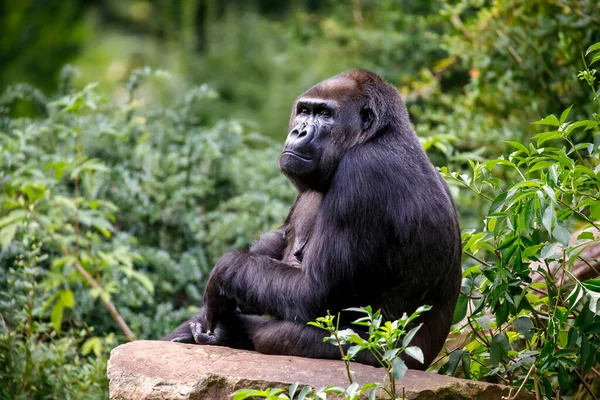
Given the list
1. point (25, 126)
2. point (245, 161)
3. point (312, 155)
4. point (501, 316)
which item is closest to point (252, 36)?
point (245, 161)

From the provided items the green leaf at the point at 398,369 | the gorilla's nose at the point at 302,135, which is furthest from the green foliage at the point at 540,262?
the gorilla's nose at the point at 302,135

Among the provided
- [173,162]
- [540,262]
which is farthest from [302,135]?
[173,162]

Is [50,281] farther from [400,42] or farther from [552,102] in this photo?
[400,42]

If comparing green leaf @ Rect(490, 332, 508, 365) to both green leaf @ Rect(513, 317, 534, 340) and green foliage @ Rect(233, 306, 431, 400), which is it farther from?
green foliage @ Rect(233, 306, 431, 400)

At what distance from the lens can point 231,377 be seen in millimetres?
2932

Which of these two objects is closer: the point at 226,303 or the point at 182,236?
the point at 226,303

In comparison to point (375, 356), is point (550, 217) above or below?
above

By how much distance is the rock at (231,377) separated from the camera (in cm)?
291

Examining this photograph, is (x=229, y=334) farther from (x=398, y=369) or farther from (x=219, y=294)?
(x=398, y=369)

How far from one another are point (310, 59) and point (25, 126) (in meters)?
4.70

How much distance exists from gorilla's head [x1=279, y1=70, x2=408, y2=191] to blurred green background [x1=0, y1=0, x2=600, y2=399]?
1.18 m

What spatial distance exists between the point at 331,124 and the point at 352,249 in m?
0.73

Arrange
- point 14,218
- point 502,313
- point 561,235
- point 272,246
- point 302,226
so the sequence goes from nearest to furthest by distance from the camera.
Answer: point 561,235 → point 502,313 → point 302,226 → point 272,246 → point 14,218

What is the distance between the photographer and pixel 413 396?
2875mm
